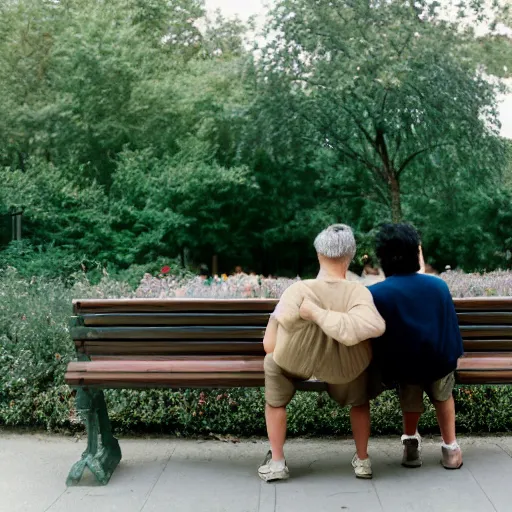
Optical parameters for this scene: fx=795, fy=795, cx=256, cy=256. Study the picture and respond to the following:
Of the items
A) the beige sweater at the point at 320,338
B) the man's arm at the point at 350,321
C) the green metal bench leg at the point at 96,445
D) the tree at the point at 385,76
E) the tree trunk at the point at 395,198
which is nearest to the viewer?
the man's arm at the point at 350,321

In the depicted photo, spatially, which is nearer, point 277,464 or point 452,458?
point 277,464

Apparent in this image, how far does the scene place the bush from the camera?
16.6ft

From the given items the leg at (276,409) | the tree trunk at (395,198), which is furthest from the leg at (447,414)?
the tree trunk at (395,198)

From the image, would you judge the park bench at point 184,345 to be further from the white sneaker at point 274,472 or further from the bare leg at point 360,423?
the white sneaker at point 274,472

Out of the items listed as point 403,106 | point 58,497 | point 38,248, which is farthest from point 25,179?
point 58,497

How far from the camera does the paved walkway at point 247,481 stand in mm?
3766

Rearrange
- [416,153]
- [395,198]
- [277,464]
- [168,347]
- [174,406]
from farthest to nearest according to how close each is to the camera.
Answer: [416,153] < [395,198] < [174,406] < [168,347] < [277,464]

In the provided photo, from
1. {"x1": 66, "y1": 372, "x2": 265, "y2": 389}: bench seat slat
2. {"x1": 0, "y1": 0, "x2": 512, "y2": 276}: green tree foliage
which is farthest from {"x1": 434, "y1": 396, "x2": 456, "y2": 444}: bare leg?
{"x1": 0, "y1": 0, "x2": 512, "y2": 276}: green tree foliage

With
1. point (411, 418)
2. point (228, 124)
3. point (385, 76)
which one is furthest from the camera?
point (228, 124)

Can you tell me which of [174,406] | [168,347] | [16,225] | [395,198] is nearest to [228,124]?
[395,198]

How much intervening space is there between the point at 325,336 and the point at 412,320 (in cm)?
46

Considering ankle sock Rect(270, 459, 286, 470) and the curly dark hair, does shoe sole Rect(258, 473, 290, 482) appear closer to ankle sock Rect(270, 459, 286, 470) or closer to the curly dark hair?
ankle sock Rect(270, 459, 286, 470)

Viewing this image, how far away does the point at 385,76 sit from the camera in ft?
61.5

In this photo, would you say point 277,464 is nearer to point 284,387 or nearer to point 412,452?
point 284,387
